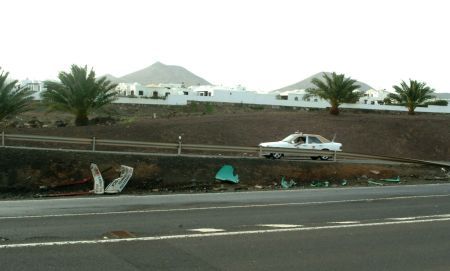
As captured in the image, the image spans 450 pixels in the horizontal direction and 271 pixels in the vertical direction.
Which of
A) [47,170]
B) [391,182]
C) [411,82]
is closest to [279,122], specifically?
[411,82]

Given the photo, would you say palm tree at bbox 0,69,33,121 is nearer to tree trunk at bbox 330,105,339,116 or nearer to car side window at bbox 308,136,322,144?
car side window at bbox 308,136,322,144

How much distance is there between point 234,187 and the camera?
2025 centimetres

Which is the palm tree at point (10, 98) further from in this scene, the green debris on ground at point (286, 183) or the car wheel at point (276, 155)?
the green debris on ground at point (286, 183)

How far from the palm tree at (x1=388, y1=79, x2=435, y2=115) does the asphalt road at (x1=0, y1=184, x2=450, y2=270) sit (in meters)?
39.5

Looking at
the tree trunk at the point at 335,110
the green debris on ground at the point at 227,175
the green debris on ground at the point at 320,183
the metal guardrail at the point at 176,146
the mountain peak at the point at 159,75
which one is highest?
the mountain peak at the point at 159,75

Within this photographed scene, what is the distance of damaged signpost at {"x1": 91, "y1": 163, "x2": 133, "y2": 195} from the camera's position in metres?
18.0

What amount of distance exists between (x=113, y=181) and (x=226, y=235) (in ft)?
34.1

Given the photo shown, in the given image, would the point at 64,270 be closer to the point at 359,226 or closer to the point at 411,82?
the point at 359,226

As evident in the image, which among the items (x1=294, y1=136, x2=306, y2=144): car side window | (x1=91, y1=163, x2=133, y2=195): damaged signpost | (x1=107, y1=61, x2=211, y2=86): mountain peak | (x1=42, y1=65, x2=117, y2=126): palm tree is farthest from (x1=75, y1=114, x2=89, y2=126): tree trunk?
(x1=107, y1=61, x2=211, y2=86): mountain peak

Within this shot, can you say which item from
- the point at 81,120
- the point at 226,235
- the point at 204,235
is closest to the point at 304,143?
the point at 81,120

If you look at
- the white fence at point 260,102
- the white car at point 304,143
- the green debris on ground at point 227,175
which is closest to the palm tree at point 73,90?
the white car at point 304,143

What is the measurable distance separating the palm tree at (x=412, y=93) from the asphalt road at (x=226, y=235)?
39.5 metres

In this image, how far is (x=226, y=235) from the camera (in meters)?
9.00

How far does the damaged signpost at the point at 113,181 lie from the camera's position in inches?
707
